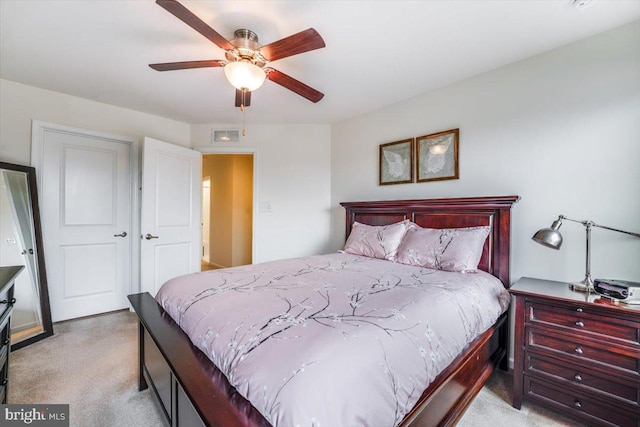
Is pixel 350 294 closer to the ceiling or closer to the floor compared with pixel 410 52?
closer to the floor

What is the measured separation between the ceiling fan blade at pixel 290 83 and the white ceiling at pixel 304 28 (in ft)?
0.91

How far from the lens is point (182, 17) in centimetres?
131

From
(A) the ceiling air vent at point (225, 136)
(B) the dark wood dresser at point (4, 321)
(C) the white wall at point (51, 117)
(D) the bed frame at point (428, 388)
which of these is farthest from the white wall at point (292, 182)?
(B) the dark wood dresser at point (4, 321)

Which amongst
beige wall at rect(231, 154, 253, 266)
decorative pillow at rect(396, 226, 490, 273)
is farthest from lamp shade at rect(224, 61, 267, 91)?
beige wall at rect(231, 154, 253, 266)

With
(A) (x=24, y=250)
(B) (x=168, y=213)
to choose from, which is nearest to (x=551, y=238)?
(B) (x=168, y=213)

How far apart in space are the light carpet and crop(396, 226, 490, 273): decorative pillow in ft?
2.88

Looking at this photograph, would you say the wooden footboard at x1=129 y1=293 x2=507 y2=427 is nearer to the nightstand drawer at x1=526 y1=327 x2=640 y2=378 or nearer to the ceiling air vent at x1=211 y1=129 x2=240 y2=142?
the nightstand drawer at x1=526 y1=327 x2=640 y2=378

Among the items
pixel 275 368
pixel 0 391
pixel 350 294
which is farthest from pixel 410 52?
pixel 0 391

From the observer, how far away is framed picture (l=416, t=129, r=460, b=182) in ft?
8.38

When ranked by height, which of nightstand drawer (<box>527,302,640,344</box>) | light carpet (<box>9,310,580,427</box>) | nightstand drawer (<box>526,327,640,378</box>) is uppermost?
nightstand drawer (<box>527,302,640,344</box>)

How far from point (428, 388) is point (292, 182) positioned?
302 centimetres

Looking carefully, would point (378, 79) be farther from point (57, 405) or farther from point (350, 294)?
point (57, 405)

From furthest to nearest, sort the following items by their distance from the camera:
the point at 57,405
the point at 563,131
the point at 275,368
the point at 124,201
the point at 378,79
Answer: the point at 124,201 → the point at 378,79 → the point at 563,131 → the point at 57,405 → the point at 275,368

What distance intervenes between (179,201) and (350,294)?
112 inches
